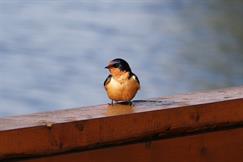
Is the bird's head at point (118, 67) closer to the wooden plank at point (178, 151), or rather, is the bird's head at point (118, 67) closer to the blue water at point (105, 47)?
the wooden plank at point (178, 151)

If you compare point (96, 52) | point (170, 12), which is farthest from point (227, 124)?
point (170, 12)

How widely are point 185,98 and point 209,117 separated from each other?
0.32ft

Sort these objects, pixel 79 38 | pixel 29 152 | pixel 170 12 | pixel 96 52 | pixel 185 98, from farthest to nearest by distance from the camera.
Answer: pixel 170 12 < pixel 79 38 < pixel 96 52 < pixel 185 98 < pixel 29 152

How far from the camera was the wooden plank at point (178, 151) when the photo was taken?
149 centimetres

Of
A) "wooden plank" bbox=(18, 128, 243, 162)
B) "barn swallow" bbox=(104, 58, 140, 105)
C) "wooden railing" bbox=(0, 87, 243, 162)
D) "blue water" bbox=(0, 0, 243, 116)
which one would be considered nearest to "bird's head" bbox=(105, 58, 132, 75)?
"barn swallow" bbox=(104, 58, 140, 105)

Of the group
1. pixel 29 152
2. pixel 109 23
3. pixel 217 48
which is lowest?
pixel 29 152

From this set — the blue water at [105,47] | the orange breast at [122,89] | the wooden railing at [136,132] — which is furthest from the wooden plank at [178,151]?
the blue water at [105,47]

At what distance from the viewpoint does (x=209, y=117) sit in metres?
1.61

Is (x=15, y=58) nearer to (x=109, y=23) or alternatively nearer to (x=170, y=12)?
(x=109, y=23)

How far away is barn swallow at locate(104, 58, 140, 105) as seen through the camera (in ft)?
6.02

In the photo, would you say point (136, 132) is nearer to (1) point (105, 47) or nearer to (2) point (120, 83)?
(2) point (120, 83)

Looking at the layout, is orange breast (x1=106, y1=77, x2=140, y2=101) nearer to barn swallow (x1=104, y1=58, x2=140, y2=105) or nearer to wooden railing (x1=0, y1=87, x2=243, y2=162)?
barn swallow (x1=104, y1=58, x2=140, y2=105)

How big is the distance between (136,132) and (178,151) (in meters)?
0.08

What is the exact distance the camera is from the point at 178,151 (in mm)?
1576
